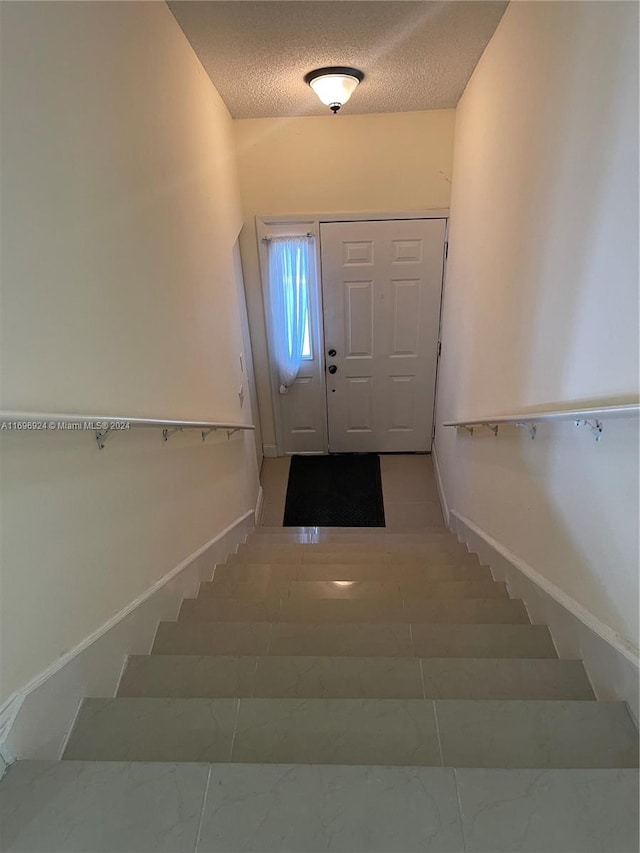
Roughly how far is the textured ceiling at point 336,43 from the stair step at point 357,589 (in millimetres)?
2518

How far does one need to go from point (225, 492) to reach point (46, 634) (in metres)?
1.74

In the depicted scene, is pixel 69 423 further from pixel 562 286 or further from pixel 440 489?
pixel 440 489

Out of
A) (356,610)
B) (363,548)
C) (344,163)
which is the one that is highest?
(344,163)

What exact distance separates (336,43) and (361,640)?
2.69 meters

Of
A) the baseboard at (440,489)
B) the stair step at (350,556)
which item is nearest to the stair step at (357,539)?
the stair step at (350,556)

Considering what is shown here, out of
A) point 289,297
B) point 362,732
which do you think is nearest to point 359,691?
point 362,732

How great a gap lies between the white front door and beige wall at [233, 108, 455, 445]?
0.62 feet

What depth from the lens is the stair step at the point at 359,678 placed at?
4.52 feet

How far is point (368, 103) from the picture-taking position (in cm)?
326

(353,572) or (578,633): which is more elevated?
(578,633)

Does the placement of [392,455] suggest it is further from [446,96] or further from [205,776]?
[205,776]

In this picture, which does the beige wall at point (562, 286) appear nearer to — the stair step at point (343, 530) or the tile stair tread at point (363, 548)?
the tile stair tread at point (363, 548)

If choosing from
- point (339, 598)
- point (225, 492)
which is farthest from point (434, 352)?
point (339, 598)

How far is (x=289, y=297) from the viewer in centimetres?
408
